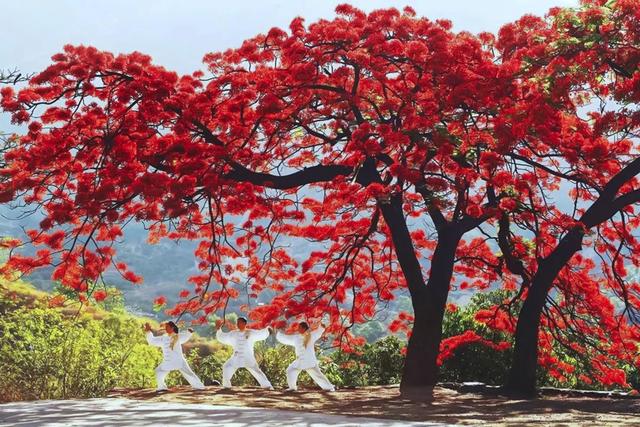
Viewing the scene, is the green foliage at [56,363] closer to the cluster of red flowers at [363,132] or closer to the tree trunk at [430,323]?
the cluster of red flowers at [363,132]

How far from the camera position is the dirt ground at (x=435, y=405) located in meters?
10.0

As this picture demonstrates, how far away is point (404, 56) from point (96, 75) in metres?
4.59

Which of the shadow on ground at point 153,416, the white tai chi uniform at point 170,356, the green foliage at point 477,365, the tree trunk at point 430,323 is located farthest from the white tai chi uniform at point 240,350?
the green foliage at point 477,365

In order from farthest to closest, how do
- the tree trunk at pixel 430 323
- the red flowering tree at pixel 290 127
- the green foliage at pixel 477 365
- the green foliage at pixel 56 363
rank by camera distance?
the green foliage at pixel 477 365 → the green foliage at pixel 56 363 → the tree trunk at pixel 430 323 → the red flowering tree at pixel 290 127

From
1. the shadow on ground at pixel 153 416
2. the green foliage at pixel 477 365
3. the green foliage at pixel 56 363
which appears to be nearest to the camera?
the shadow on ground at pixel 153 416

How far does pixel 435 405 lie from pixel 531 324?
2.96 metres

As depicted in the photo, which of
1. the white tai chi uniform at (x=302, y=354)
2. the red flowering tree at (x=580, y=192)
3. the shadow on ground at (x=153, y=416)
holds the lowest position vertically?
the shadow on ground at (x=153, y=416)

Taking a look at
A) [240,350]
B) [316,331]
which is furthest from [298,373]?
[240,350]

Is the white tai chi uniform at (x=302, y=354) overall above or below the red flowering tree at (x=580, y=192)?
below

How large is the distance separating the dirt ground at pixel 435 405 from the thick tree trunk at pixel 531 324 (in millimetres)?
510

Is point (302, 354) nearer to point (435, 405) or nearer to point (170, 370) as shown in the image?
point (170, 370)

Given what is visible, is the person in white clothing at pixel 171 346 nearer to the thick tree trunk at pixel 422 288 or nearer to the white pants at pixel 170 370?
the white pants at pixel 170 370

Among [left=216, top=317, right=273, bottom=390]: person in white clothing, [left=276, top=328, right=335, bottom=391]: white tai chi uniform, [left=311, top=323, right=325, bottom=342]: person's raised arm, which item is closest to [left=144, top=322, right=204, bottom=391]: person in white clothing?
[left=216, top=317, right=273, bottom=390]: person in white clothing

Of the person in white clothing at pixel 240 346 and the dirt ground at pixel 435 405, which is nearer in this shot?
the dirt ground at pixel 435 405
